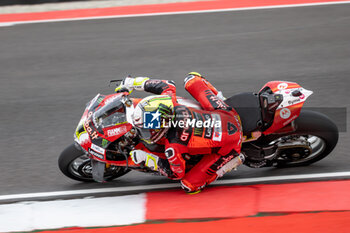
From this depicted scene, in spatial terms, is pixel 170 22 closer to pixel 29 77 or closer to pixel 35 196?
pixel 29 77

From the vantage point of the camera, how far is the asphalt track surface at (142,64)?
6.02m

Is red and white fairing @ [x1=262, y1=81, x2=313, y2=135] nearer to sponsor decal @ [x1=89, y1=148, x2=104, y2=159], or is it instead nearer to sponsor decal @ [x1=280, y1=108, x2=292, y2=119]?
sponsor decal @ [x1=280, y1=108, x2=292, y2=119]

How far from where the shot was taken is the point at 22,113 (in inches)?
275

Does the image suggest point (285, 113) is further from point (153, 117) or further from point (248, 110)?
point (153, 117)

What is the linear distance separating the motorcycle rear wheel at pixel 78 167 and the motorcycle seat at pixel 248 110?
148 cm

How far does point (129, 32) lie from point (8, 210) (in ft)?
16.1

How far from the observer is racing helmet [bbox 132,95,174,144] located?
14.7 feet

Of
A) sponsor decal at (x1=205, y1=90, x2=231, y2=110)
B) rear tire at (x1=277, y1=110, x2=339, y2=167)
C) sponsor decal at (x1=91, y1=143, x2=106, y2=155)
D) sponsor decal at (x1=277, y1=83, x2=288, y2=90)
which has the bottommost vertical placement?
sponsor decal at (x1=91, y1=143, x2=106, y2=155)

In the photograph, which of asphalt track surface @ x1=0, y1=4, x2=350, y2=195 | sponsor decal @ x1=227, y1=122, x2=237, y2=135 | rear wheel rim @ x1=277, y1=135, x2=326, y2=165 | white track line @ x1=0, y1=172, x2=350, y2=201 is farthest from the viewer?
asphalt track surface @ x1=0, y1=4, x2=350, y2=195

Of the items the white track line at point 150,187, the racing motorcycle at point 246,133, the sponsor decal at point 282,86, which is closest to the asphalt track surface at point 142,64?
the white track line at point 150,187

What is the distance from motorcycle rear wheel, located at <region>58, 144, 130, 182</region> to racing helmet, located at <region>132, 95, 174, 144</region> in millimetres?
933

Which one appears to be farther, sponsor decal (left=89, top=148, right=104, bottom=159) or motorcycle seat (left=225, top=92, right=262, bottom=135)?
motorcycle seat (left=225, top=92, right=262, bottom=135)

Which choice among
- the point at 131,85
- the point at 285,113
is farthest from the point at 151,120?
the point at 285,113

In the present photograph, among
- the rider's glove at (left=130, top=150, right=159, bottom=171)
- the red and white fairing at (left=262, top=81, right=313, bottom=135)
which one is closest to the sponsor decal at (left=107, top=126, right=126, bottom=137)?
the rider's glove at (left=130, top=150, right=159, bottom=171)
